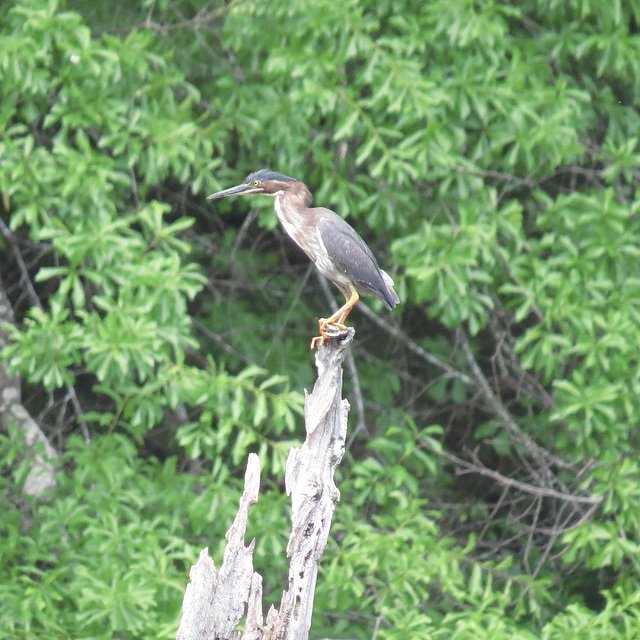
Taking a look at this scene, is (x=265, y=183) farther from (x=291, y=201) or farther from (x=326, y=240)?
(x=326, y=240)

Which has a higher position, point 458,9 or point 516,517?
point 458,9

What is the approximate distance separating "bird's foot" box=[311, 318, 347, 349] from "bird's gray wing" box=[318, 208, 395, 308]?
299 millimetres

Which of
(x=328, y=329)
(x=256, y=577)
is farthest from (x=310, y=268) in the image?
(x=256, y=577)

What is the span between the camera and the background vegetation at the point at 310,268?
4.35 meters

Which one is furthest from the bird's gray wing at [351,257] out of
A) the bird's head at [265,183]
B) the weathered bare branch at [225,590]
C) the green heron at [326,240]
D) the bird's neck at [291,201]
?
the weathered bare branch at [225,590]

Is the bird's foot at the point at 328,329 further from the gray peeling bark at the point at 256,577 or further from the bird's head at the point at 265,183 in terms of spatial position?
the bird's head at the point at 265,183

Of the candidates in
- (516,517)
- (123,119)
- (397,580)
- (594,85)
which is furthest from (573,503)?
(123,119)

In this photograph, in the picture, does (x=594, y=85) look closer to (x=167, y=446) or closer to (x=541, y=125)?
(x=541, y=125)

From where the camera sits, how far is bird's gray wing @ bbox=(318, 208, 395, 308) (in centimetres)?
388

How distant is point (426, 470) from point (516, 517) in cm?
59

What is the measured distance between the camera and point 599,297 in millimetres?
4672

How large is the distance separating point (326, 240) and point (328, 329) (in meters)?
0.54

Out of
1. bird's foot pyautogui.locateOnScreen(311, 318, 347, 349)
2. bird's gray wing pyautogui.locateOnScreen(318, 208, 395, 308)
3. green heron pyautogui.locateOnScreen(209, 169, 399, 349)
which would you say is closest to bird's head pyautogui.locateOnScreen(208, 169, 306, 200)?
green heron pyautogui.locateOnScreen(209, 169, 399, 349)

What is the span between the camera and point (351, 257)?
389 cm
